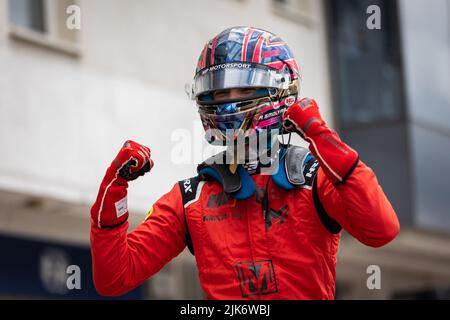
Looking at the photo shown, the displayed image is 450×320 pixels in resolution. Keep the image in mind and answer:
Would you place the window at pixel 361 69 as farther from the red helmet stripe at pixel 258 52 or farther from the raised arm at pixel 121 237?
the raised arm at pixel 121 237

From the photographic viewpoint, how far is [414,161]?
48.8 feet

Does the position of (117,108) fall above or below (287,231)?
above

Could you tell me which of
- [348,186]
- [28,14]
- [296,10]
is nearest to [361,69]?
[296,10]

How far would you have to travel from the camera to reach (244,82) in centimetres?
455

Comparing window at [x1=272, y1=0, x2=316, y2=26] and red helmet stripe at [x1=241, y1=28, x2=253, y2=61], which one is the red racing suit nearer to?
red helmet stripe at [x1=241, y1=28, x2=253, y2=61]

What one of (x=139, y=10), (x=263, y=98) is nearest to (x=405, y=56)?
(x=139, y=10)

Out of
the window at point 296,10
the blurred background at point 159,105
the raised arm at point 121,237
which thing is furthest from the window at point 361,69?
the raised arm at point 121,237

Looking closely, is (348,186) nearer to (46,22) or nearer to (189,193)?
(189,193)

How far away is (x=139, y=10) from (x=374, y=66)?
153 inches

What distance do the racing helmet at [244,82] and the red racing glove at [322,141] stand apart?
0.85 feet

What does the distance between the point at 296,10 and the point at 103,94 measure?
3911mm

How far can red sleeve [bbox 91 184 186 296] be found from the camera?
4387 mm
